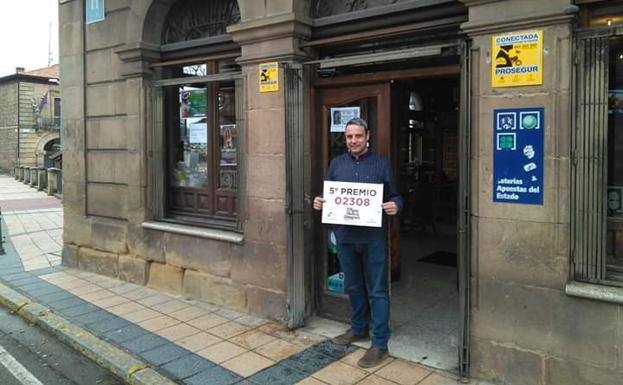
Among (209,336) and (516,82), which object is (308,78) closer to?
(516,82)

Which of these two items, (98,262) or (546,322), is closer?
(546,322)

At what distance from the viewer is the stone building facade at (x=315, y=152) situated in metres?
3.59

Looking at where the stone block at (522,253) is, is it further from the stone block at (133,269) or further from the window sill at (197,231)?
the stone block at (133,269)

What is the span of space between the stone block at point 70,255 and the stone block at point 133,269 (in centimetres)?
125

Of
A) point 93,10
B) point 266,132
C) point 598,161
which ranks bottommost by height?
point 598,161

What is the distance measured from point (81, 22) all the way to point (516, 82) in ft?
21.5

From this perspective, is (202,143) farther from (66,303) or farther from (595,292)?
(595,292)

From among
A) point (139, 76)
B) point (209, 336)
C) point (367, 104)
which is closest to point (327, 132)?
point (367, 104)

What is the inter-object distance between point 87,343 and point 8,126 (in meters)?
51.6

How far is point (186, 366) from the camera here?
4422 millimetres

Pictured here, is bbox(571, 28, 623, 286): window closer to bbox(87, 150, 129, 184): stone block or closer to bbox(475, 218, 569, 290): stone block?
bbox(475, 218, 569, 290): stone block

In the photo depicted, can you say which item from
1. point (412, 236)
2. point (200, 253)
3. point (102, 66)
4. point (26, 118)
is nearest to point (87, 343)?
point (200, 253)

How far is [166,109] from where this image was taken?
7020 millimetres

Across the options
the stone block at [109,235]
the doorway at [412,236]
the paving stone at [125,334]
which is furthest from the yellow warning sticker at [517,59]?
the stone block at [109,235]
